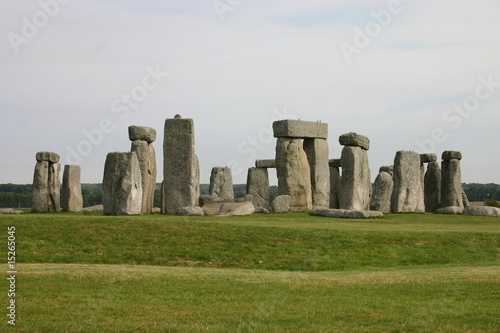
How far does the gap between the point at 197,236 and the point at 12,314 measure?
9.12m

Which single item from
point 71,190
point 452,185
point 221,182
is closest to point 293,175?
point 452,185

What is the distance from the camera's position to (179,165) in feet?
92.2

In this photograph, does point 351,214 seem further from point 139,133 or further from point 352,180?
point 139,133

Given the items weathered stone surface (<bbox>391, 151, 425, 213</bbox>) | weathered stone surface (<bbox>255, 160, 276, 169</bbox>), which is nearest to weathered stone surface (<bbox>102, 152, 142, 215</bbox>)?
weathered stone surface (<bbox>391, 151, 425, 213</bbox>)

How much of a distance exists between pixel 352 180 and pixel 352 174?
0.25 m

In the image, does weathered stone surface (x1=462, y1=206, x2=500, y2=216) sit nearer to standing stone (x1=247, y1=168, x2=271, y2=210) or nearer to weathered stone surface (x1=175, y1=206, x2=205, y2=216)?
weathered stone surface (x1=175, y1=206, x2=205, y2=216)

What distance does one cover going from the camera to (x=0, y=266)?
16.1m

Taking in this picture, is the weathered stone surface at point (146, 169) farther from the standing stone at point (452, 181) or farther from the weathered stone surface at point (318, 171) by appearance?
the standing stone at point (452, 181)

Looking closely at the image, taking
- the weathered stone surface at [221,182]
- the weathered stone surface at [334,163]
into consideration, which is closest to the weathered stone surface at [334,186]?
the weathered stone surface at [334,163]

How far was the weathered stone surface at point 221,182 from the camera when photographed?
41844 mm

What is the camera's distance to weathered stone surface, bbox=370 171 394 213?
1315 inches

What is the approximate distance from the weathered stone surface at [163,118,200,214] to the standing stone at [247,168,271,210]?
41.7ft

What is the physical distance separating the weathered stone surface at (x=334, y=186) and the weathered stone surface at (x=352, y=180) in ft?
19.6

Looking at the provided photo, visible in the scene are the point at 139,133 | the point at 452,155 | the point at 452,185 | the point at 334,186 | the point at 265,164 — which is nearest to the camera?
the point at 139,133
